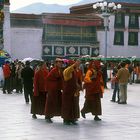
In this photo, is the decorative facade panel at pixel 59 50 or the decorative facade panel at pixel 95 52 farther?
the decorative facade panel at pixel 95 52

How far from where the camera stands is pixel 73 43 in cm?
4734

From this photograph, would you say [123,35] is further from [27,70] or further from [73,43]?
[27,70]

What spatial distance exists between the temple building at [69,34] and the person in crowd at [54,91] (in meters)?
30.7

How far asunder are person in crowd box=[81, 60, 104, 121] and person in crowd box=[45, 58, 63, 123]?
83 centimetres

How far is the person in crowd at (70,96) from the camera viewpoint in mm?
10969

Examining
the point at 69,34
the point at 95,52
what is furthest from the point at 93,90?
the point at 95,52

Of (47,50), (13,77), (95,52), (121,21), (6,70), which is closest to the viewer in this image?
(6,70)

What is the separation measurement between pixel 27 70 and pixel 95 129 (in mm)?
6605

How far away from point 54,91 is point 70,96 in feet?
1.47

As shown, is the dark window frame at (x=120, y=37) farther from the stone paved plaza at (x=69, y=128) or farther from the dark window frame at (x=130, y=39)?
the stone paved plaza at (x=69, y=128)

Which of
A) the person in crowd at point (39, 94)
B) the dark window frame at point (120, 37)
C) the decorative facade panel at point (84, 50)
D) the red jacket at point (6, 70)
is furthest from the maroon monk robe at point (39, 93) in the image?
the dark window frame at point (120, 37)

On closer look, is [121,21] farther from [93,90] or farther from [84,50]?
[93,90]

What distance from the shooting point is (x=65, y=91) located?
11070mm

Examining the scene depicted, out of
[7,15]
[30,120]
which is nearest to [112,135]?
[30,120]
